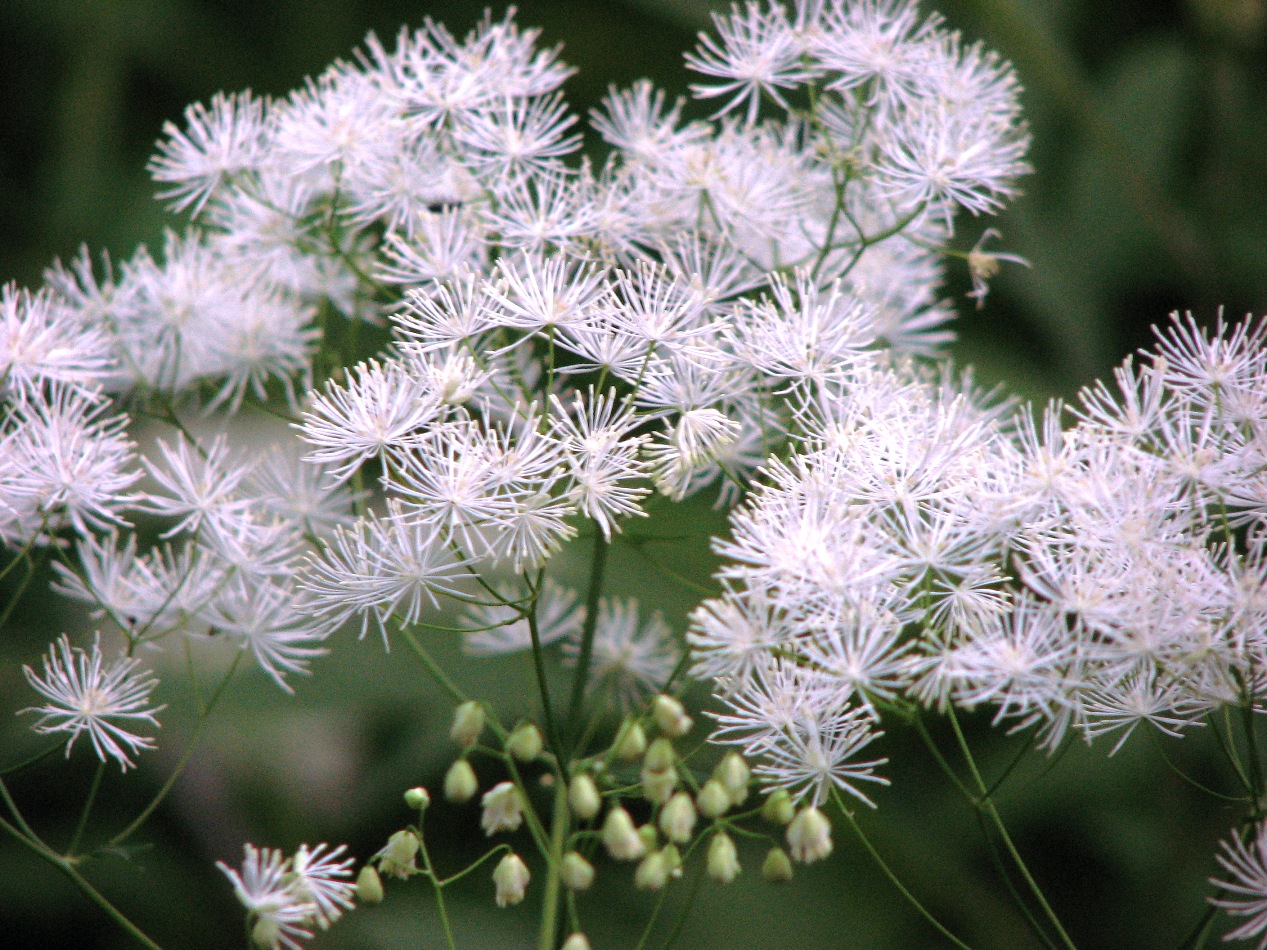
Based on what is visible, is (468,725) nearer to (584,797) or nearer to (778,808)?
(584,797)

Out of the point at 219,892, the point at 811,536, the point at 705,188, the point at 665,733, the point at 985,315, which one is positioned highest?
the point at 985,315

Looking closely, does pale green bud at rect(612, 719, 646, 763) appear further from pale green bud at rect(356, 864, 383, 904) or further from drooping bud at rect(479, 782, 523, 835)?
pale green bud at rect(356, 864, 383, 904)

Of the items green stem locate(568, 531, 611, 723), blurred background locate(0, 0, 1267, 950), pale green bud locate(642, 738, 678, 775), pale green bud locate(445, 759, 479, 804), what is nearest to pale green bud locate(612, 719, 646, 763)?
pale green bud locate(642, 738, 678, 775)

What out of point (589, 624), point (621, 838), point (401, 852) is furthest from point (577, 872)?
point (589, 624)

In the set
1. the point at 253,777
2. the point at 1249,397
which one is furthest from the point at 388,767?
the point at 1249,397

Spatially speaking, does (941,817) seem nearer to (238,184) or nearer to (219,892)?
(219,892)

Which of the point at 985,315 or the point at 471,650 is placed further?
the point at 985,315

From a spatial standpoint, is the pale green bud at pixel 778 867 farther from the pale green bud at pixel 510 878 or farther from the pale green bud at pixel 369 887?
the pale green bud at pixel 369 887
